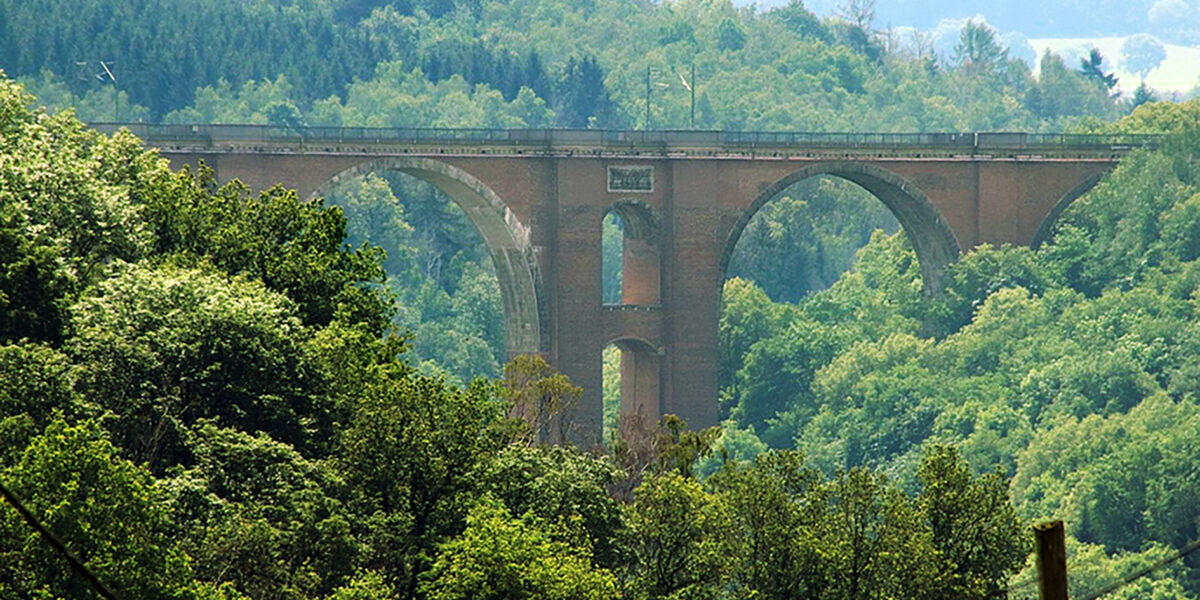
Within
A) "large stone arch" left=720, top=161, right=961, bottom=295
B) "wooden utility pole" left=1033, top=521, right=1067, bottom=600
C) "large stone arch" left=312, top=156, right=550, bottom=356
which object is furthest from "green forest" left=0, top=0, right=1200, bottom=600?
"wooden utility pole" left=1033, top=521, right=1067, bottom=600

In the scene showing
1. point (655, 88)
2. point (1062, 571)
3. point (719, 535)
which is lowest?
point (1062, 571)

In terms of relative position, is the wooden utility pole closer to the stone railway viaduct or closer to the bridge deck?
the bridge deck

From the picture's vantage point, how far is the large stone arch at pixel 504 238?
249ft

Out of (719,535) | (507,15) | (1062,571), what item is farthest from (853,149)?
(507,15)

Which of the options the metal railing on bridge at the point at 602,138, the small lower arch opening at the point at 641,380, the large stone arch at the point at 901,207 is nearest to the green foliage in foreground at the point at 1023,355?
the large stone arch at the point at 901,207

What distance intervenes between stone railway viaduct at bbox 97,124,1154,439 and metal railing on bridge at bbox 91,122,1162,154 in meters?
0.07

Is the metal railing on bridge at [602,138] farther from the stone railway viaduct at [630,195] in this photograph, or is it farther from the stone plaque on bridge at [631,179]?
the stone plaque on bridge at [631,179]

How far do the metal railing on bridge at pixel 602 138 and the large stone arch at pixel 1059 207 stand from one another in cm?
122

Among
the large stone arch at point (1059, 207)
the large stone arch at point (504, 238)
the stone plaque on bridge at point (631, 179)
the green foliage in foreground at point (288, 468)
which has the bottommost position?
the green foliage in foreground at point (288, 468)

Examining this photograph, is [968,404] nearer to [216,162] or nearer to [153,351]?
[216,162]

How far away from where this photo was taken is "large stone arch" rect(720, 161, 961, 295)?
80625 millimetres

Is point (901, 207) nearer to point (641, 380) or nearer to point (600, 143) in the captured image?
point (641, 380)

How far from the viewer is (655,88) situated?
156375mm

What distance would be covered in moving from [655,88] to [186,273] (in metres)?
120
